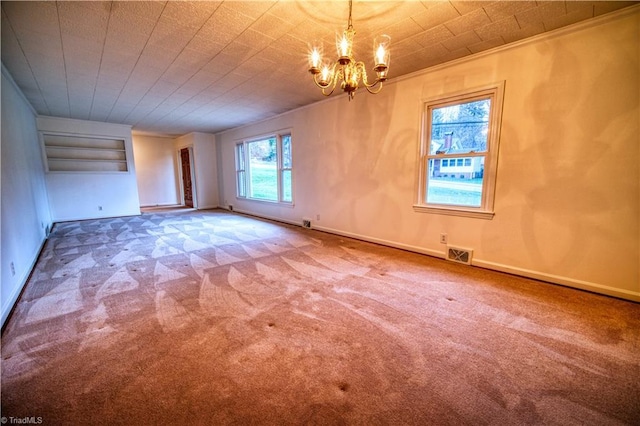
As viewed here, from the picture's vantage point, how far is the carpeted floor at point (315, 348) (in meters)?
1.30

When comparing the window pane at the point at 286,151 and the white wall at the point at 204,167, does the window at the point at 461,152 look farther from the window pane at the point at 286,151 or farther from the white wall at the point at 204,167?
the white wall at the point at 204,167

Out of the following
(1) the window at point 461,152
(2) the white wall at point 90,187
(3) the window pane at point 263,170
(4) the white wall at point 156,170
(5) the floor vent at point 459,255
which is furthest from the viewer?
(4) the white wall at point 156,170

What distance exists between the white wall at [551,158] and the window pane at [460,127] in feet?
0.68

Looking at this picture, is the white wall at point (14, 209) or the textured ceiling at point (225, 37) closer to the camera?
the textured ceiling at point (225, 37)

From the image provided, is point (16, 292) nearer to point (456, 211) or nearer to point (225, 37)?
point (225, 37)

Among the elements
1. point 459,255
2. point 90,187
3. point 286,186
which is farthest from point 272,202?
point 90,187

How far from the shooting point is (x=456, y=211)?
3.29 m

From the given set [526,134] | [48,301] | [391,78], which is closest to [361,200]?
[391,78]

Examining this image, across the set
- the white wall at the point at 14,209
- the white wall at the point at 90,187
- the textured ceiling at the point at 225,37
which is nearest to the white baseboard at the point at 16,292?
Answer: the white wall at the point at 14,209

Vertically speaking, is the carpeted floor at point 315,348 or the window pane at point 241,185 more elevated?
the window pane at point 241,185

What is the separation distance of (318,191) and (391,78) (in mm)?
2340

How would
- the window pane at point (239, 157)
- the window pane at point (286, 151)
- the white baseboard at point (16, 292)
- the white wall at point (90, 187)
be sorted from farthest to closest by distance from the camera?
the window pane at point (239, 157) → the white wall at point (90, 187) → the window pane at point (286, 151) → the white baseboard at point (16, 292)

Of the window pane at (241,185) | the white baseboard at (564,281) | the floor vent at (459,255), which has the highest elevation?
the window pane at (241,185)

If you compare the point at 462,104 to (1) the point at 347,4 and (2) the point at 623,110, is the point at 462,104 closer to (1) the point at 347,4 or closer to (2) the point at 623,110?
(2) the point at 623,110
